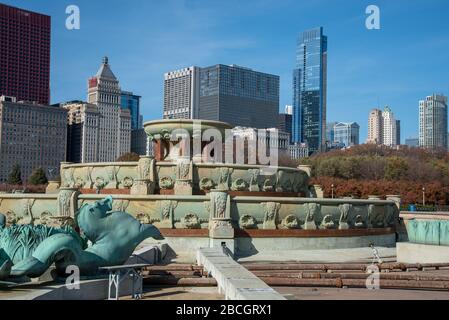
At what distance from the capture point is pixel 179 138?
26750mm

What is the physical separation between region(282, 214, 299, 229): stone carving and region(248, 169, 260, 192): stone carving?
11.9ft

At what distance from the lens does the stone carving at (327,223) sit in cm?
2097

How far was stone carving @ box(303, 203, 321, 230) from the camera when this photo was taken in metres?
20.7

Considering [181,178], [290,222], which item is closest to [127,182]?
[181,178]

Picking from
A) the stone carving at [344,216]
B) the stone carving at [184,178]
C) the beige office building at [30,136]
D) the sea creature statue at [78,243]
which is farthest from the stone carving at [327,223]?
the beige office building at [30,136]

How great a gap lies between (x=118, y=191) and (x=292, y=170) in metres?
7.55

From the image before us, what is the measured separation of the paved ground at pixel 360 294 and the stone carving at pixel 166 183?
38.0 ft

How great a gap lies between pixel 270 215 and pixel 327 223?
2313mm

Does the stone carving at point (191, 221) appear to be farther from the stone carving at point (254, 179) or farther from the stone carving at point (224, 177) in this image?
the stone carving at point (254, 179)

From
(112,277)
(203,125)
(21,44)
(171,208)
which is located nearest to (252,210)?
(171,208)

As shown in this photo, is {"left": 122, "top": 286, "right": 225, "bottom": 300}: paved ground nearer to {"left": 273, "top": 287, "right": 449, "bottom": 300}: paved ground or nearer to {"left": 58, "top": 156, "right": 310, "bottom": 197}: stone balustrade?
{"left": 273, "top": 287, "right": 449, "bottom": 300}: paved ground

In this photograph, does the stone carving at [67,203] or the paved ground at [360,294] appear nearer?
the paved ground at [360,294]

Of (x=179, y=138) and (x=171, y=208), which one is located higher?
(x=179, y=138)
